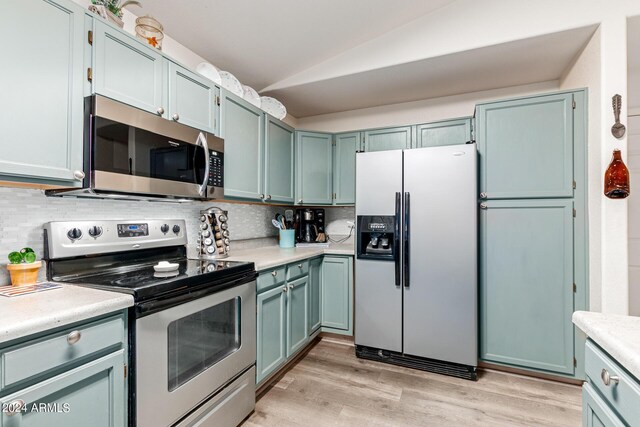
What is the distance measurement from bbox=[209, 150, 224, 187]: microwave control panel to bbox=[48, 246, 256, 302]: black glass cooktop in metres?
0.53

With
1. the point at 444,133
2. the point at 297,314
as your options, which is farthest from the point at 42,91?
the point at 444,133

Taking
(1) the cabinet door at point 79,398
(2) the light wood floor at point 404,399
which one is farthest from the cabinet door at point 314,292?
(1) the cabinet door at point 79,398

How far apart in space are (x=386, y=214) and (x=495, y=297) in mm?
1032

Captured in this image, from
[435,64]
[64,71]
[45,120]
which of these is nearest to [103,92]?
[64,71]

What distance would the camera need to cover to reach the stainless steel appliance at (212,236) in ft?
6.93

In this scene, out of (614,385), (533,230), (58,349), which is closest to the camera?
(614,385)

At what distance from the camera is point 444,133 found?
110 inches

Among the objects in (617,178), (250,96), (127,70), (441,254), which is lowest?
(441,254)

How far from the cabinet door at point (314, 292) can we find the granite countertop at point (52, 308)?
5.40ft

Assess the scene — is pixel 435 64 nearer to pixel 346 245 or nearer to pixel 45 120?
pixel 346 245

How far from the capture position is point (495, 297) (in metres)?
2.31

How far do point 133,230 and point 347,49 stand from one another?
2186 millimetres

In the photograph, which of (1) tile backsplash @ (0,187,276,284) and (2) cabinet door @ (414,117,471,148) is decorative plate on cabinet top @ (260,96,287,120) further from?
(2) cabinet door @ (414,117,471,148)

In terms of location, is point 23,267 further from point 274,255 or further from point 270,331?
point 274,255
